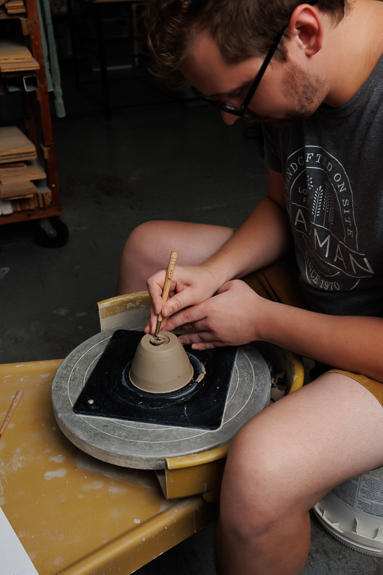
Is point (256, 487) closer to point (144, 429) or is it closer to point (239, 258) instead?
point (144, 429)

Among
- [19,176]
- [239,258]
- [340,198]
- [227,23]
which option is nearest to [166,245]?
[239,258]

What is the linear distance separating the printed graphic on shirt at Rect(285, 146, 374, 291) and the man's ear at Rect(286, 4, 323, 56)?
9.5 inches

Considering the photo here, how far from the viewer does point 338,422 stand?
0.85 meters

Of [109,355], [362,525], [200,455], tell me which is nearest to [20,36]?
[109,355]

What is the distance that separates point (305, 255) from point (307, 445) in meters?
0.52

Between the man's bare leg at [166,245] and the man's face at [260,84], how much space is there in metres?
0.45

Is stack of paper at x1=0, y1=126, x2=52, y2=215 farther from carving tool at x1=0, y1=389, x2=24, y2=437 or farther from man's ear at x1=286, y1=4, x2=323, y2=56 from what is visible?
man's ear at x1=286, y1=4, x2=323, y2=56

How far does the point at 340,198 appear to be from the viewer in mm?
1043

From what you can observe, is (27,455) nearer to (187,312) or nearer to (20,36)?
(187,312)

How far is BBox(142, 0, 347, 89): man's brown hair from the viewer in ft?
2.72

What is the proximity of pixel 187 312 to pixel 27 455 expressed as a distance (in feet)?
1.46

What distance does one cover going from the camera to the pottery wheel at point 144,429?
0.90m

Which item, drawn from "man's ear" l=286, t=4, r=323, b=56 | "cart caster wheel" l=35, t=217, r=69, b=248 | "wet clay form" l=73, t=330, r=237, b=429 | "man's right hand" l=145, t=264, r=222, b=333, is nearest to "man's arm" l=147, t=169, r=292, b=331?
"man's right hand" l=145, t=264, r=222, b=333

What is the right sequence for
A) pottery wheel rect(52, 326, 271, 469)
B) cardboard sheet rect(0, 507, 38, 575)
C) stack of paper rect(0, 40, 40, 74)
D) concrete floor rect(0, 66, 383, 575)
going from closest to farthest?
cardboard sheet rect(0, 507, 38, 575) → pottery wheel rect(52, 326, 271, 469) → concrete floor rect(0, 66, 383, 575) → stack of paper rect(0, 40, 40, 74)
